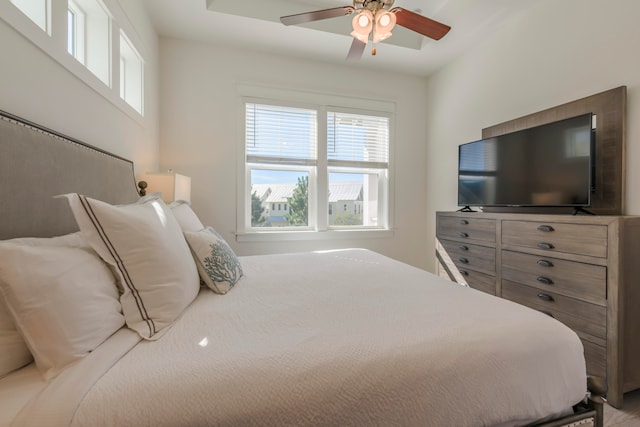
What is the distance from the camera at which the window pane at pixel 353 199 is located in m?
3.44

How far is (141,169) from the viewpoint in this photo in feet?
7.57

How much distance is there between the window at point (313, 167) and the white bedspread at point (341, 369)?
7.17 ft

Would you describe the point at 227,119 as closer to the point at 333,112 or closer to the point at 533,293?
the point at 333,112

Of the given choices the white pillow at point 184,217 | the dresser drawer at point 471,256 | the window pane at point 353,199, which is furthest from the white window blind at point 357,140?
the white pillow at point 184,217

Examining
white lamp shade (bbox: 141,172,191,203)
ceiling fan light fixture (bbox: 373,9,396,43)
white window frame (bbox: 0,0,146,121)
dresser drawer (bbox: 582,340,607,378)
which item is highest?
ceiling fan light fixture (bbox: 373,9,396,43)

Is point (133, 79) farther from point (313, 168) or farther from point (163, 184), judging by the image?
point (313, 168)

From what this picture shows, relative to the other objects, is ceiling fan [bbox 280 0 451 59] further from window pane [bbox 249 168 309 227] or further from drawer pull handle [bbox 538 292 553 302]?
drawer pull handle [bbox 538 292 553 302]

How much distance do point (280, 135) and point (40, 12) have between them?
6.92ft

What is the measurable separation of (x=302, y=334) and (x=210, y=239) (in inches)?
30.6

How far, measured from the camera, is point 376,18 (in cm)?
169

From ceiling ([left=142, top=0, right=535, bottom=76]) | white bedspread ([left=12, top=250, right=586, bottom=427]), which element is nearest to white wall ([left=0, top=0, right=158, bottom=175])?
ceiling ([left=142, top=0, right=535, bottom=76])

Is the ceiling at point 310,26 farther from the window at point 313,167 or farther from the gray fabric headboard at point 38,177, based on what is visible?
the gray fabric headboard at point 38,177

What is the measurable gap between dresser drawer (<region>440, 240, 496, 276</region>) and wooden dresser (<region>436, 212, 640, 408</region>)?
2cm

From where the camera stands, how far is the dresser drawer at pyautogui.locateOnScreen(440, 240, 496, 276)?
2279 millimetres
